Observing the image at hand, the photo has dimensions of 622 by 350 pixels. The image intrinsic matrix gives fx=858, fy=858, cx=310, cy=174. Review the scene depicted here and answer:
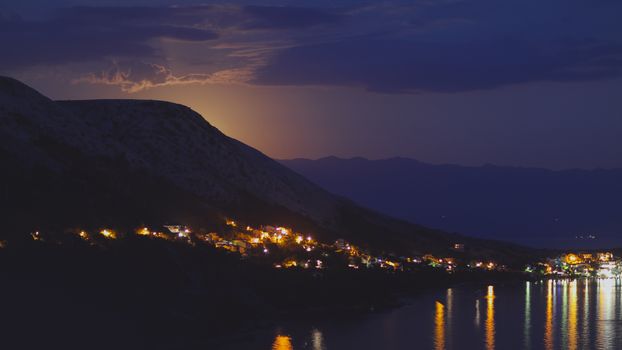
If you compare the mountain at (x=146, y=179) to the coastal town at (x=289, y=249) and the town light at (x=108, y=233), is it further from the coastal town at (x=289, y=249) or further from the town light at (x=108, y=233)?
the coastal town at (x=289, y=249)

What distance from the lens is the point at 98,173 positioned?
263ft

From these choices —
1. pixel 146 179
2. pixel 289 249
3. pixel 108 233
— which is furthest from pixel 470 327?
pixel 146 179

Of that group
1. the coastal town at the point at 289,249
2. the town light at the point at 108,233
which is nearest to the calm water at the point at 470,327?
the coastal town at the point at 289,249

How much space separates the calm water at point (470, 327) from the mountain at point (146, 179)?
17.9 metres

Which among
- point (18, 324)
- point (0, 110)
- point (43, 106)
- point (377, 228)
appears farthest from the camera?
point (377, 228)

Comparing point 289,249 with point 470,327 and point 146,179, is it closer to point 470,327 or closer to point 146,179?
point 146,179

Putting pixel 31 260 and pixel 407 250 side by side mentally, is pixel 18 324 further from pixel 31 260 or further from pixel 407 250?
pixel 407 250

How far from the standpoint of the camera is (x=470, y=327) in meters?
66.3

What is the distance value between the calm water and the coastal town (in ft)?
29.0

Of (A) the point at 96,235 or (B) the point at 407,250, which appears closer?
(A) the point at 96,235

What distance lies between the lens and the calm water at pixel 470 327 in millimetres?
57438

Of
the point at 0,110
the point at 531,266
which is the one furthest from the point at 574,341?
the point at 531,266

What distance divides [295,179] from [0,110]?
56734 mm

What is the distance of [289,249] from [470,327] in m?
21.8
